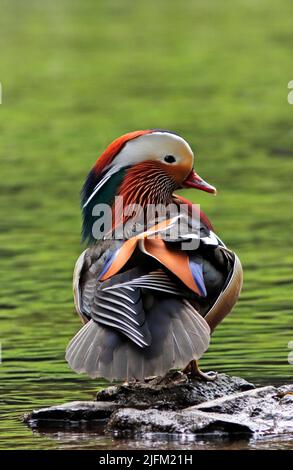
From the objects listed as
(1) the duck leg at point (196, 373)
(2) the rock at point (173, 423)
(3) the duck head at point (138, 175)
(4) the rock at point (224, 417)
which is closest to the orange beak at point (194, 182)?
(3) the duck head at point (138, 175)

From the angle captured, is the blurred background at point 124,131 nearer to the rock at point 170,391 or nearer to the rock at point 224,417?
the rock at point 224,417

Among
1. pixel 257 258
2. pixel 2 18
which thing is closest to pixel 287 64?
pixel 2 18

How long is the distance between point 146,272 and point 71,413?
91 centimetres

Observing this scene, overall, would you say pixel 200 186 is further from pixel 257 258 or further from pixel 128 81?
pixel 128 81

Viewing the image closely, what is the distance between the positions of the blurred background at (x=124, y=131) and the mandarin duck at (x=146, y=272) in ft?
1.67

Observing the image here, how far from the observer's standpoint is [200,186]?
9406 millimetres

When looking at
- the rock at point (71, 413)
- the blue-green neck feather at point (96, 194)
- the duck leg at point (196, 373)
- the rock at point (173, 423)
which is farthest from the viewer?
the blue-green neck feather at point (96, 194)

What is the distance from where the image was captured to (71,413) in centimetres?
849

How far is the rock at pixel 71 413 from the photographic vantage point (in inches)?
334

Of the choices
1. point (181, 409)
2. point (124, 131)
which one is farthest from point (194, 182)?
point (124, 131)

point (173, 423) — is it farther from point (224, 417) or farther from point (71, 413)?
point (71, 413)

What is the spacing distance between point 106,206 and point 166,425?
68.6 inches

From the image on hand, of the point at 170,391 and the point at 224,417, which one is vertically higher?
the point at 170,391

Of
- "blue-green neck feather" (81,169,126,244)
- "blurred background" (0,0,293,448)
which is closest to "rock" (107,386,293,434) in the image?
"blurred background" (0,0,293,448)
